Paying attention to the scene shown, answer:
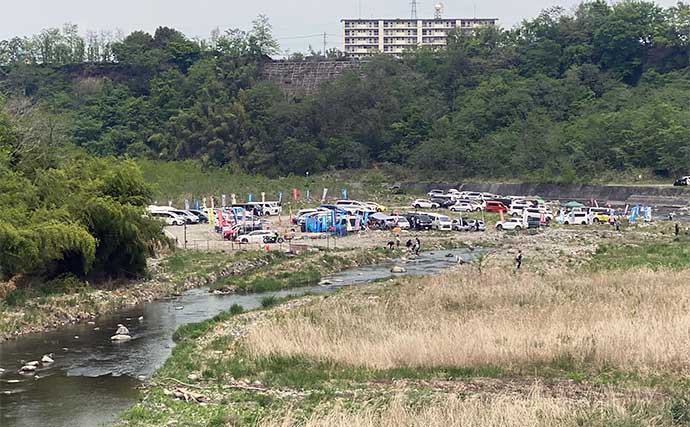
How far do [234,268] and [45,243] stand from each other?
32.8 ft

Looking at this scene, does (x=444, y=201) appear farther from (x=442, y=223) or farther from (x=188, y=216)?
(x=188, y=216)

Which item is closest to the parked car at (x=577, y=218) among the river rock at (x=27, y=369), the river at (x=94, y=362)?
the river at (x=94, y=362)

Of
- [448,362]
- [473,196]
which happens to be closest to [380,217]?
[473,196]

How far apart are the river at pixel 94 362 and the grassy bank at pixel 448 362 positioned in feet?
2.77

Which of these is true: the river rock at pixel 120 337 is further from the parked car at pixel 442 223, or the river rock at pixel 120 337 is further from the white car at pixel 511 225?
the white car at pixel 511 225

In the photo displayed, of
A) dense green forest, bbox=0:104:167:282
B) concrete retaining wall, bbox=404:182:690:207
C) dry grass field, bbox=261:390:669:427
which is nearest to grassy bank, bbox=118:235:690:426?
dry grass field, bbox=261:390:669:427

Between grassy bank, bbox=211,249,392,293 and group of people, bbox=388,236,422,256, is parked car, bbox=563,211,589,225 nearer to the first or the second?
group of people, bbox=388,236,422,256

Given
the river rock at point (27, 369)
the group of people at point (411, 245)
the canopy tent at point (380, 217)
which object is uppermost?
the canopy tent at point (380, 217)

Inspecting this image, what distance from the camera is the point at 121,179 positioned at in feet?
106

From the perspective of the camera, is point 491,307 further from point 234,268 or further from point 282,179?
point 282,179

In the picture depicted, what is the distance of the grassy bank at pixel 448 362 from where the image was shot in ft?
48.9

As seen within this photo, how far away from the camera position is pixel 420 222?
51250 millimetres

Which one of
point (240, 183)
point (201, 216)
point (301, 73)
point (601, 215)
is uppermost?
point (301, 73)

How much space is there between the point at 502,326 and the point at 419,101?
7138 centimetres
